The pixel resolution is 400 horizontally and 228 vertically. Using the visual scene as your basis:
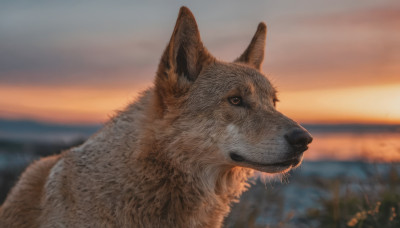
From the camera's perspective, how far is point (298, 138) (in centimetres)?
363

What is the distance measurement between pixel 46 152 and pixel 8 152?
0.97m

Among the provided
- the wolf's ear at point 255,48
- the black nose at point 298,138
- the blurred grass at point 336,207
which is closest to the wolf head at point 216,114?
the black nose at point 298,138

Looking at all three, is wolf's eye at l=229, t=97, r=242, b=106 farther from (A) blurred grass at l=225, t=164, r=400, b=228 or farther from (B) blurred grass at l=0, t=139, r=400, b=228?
(A) blurred grass at l=225, t=164, r=400, b=228

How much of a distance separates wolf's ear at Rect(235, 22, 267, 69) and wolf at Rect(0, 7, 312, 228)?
31.8 inches

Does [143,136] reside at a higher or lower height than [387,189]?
higher

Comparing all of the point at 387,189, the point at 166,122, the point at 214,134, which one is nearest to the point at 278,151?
the point at 214,134

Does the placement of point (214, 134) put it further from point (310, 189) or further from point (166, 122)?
point (310, 189)

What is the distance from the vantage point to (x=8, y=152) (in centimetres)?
1071

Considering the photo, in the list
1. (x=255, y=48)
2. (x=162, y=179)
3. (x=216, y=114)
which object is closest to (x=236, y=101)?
(x=216, y=114)

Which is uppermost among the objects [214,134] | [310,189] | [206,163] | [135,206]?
[214,134]

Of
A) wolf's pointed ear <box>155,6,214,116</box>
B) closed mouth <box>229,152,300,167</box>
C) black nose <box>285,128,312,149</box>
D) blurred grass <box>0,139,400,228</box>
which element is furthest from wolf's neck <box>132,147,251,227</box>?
blurred grass <box>0,139,400,228</box>

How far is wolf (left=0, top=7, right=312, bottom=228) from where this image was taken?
3740mm

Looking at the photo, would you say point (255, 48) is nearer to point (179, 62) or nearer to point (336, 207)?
point (179, 62)

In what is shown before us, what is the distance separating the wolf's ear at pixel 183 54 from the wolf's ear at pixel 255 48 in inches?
33.9
